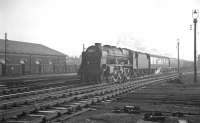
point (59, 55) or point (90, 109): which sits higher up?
point (59, 55)

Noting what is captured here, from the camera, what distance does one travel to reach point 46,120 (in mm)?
6996

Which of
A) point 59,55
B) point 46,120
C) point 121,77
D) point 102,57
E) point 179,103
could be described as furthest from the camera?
point 59,55

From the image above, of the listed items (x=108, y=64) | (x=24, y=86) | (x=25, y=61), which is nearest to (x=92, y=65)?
(x=108, y=64)

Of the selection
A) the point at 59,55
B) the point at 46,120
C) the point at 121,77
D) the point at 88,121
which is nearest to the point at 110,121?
the point at 88,121

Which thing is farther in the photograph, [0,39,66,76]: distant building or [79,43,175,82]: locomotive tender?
[0,39,66,76]: distant building

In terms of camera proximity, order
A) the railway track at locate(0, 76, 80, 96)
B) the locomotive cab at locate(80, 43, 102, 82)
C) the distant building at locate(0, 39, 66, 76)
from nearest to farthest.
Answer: the railway track at locate(0, 76, 80, 96) < the locomotive cab at locate(80, 43, 102, 82) < the distant building at locate(0, 39, 66, 76)

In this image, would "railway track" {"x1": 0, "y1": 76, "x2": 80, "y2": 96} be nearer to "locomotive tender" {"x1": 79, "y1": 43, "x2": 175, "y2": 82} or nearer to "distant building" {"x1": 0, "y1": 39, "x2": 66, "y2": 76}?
"locomotive tender" {"x1": 79, "y1": 43, "x2": 175, "y2": 82}

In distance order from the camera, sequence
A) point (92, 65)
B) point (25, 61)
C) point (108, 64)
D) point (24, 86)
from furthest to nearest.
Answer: point (25, 61) → point (108, 64) → point (92, 65) → point (24, 86)

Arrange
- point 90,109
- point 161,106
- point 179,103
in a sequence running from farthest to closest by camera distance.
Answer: point 179,103
point 161,106
point 90,109

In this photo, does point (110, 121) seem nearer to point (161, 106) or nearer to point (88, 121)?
point (88, 121)

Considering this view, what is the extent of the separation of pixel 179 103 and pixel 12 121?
6.87m

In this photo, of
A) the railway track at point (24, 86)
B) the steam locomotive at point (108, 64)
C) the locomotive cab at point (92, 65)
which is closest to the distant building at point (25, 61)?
the railway track at point (24, 86)

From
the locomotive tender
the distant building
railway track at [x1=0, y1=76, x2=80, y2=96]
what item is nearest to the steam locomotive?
the locomotive tender

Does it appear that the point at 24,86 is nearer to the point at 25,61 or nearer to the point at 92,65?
the point at 92,65
